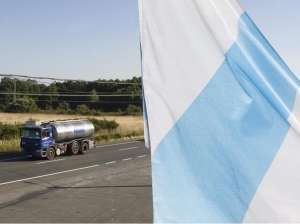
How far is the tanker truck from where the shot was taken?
19688mm

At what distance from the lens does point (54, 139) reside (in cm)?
2034

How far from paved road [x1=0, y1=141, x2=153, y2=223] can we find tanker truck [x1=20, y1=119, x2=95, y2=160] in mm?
480

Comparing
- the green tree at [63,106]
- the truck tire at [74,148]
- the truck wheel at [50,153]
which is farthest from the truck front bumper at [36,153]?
the green tree at [63,106]

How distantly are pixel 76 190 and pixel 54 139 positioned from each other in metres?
8.24

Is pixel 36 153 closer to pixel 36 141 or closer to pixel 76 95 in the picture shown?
pixel 36 141

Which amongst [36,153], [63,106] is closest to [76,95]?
[63,106]

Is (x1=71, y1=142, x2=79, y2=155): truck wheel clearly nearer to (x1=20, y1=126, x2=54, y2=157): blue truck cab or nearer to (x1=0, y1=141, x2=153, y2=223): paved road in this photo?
(x1=0, y1=141, x2=153, y2=223): paved road

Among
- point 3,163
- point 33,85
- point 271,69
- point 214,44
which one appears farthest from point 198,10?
point 33,85

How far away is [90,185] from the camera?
527 inches

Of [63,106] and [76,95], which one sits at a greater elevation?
[76,95]

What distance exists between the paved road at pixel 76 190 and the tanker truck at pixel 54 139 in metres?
0.48

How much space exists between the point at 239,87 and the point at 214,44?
204mm

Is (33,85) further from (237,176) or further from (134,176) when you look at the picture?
(237,176)

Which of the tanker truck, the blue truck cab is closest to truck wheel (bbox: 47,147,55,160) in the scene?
the tanker truck
